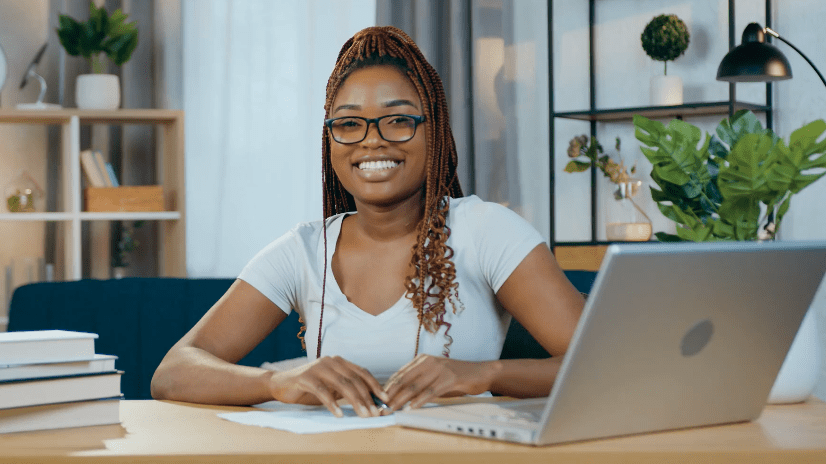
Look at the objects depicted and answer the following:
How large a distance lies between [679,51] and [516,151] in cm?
76

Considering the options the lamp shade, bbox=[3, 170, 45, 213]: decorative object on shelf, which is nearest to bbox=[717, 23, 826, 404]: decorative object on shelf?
the lamp shade

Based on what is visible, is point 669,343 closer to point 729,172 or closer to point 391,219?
point 729,172

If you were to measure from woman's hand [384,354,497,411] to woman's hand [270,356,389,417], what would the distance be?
0.8 inches

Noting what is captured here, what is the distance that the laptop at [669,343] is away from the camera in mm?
759

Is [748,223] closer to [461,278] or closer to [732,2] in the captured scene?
[461,278]

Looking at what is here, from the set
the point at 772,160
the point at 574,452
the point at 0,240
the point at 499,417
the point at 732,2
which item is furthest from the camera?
the point at 0,240

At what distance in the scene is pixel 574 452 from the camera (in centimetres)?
81

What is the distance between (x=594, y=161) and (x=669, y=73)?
0.45 metres

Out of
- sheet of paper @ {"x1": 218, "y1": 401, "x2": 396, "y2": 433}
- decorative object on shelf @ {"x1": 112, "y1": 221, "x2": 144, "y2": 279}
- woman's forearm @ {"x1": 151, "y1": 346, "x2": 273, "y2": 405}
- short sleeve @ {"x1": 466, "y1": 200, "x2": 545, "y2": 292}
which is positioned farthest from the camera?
decorative object on shelf @ {"x1": 112, "y1": 221, "x2": 144, "y2": 279}

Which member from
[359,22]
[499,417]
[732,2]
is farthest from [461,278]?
[359,22]

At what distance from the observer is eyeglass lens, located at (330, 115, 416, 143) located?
1548 millimetres

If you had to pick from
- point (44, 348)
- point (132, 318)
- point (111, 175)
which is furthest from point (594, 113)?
point (44, 348)

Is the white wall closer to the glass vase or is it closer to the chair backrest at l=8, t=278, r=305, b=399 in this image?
the glass vase

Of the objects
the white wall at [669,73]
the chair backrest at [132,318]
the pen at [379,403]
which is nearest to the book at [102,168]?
the chair backrest at [132,318]
